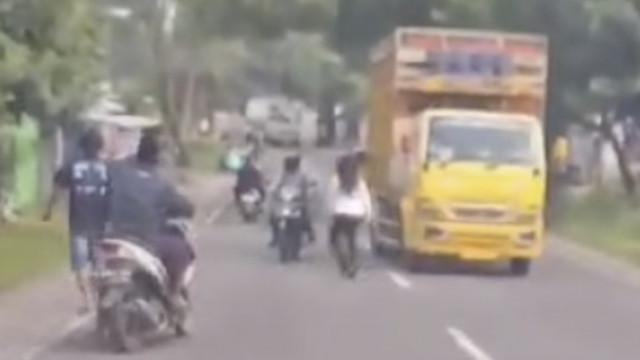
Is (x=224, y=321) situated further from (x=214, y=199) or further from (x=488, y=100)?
(x=214, y=199)

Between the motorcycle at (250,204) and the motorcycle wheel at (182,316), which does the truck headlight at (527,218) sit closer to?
the motorcycle wheel at (182,316)

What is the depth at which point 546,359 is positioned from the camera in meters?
18.3

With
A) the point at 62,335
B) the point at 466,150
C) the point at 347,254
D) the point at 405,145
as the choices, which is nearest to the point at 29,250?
the point at 347,254

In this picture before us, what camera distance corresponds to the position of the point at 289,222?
31.8 meters

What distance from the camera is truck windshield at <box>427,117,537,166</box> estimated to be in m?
30.2

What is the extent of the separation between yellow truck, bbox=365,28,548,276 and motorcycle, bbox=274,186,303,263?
1449mm

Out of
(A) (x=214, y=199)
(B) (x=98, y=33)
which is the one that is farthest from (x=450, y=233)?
(A) (x=214, y=199)

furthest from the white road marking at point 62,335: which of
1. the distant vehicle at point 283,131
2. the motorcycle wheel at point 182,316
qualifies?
the distant vehicle at point 283,131

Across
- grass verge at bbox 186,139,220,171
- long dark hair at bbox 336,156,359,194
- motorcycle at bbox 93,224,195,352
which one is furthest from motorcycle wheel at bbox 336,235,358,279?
grass verge at bbox 186,139,220,171

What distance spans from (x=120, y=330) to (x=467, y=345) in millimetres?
3268

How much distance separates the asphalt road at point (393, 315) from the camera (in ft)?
61.6

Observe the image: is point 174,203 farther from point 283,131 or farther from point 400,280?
point 283,131

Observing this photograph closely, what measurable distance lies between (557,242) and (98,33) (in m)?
9.75

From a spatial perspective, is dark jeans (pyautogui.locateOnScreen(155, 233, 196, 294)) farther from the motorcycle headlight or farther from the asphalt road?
the motorcycle headlight
